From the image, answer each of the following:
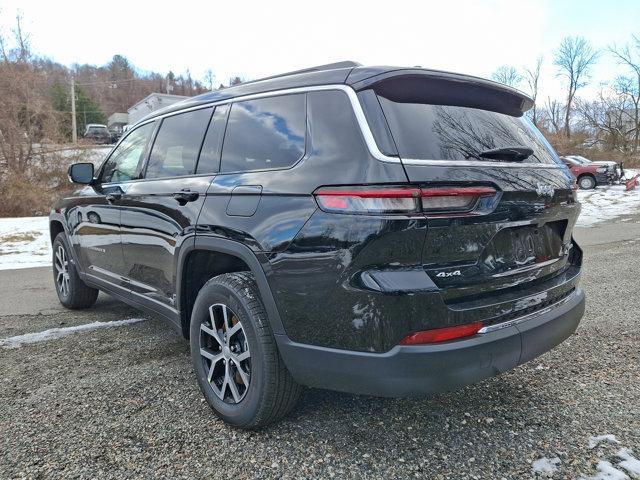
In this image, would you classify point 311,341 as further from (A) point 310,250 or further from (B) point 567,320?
(B) point 567,320

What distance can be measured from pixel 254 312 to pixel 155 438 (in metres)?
0.85

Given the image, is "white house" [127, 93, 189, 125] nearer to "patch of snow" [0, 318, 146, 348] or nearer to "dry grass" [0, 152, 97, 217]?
"dry grass" [0, 152, 97, 217]

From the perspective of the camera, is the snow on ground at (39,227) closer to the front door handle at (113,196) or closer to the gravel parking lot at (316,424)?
the front door handle at (113,196)

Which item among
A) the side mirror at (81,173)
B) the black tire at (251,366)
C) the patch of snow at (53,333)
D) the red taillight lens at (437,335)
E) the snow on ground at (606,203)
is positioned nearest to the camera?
the red taillight lens at (437,335)

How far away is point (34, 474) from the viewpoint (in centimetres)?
222

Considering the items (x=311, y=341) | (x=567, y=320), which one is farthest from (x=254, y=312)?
(x=567, y=320)

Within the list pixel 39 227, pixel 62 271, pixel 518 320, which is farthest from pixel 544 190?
pixel 39 227

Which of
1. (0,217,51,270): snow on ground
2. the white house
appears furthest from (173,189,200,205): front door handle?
the white house

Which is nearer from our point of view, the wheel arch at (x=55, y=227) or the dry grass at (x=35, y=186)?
the wheel arch at (x=55, y=227)

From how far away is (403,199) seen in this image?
199 cm

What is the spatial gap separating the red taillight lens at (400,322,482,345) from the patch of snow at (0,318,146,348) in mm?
3308

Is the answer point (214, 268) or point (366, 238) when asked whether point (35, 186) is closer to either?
point (214, 268)

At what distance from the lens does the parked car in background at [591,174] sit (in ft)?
74.0

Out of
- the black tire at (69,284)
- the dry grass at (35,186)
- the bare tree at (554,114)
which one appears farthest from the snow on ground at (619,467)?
the bare tree at (554,114)
